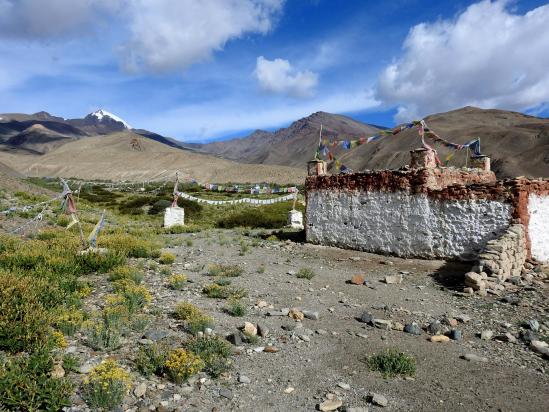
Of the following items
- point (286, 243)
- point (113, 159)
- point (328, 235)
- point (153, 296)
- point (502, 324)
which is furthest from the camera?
point (113, 159)

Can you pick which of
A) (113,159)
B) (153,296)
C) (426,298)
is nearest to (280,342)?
(153,296)

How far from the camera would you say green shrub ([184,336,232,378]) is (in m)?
6.10

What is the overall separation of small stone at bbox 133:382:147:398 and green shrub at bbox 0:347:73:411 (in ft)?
2.50

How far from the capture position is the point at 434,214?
13500 millimetres

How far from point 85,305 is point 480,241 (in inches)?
425

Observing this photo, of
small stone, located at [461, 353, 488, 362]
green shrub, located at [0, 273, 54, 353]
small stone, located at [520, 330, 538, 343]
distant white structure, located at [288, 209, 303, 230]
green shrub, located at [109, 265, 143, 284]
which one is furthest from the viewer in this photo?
distant white structure, located at [288, 209, 303, 230]

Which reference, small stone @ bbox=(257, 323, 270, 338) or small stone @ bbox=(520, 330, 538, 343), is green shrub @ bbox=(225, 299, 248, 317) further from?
small stone @ bbox=(520, 330, 538, 343)

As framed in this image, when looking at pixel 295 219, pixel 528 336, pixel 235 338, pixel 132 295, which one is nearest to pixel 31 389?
pixel 235 338

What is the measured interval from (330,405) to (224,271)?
719 cm

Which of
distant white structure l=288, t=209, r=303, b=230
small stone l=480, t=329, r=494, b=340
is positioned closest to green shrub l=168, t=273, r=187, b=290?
small stone l=480, t=329, r=494, b=340

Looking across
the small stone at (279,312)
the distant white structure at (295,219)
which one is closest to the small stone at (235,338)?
the small stone at (279,312)

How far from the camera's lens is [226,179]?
313 ft

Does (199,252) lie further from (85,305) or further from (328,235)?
(85,305)

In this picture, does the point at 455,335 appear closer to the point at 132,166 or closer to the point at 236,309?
the point at 236,309
